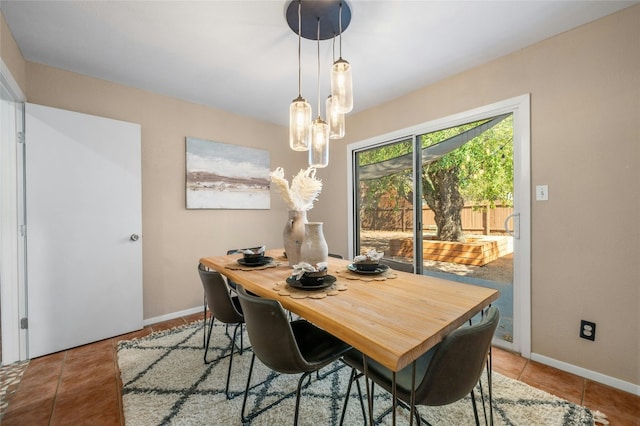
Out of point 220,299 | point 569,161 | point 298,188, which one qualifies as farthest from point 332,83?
point 569,161

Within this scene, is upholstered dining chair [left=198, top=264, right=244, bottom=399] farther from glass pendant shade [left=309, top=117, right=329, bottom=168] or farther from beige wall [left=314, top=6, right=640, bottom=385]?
beige wall [left=314, top=6, right=640, bottom=385]

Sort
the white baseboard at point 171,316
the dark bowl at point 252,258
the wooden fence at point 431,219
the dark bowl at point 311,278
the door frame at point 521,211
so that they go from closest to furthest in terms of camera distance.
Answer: the dark bowl at point 311,278
the dark bowl at point 252,258
the door frame at point 521,211
the wooden fence at point 431,219
the white baseboard at point 171,316

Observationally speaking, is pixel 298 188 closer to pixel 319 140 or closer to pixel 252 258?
pixel 319 140

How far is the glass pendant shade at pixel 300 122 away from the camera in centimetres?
172

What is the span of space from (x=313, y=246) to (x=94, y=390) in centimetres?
171

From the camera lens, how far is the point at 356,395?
1.68 meters

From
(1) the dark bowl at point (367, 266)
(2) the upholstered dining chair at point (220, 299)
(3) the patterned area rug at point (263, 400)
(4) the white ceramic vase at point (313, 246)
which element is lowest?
(3) the patterned area rug at point (263, 400)

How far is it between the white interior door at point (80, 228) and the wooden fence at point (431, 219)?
2588 mm

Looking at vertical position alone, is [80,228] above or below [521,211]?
below

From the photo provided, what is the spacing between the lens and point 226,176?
3.35m

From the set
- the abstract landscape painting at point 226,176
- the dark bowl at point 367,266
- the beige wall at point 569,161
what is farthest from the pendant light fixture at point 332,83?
the abstract landscape painting at point 226,176

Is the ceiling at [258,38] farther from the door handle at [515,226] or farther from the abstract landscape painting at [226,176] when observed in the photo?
the door handle at [515,226]

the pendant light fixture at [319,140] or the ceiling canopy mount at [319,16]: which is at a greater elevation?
the ceiling canopy mount at [319,16]

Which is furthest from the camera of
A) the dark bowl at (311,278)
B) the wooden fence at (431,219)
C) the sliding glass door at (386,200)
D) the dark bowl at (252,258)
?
the sliding glass door at (386,200)
